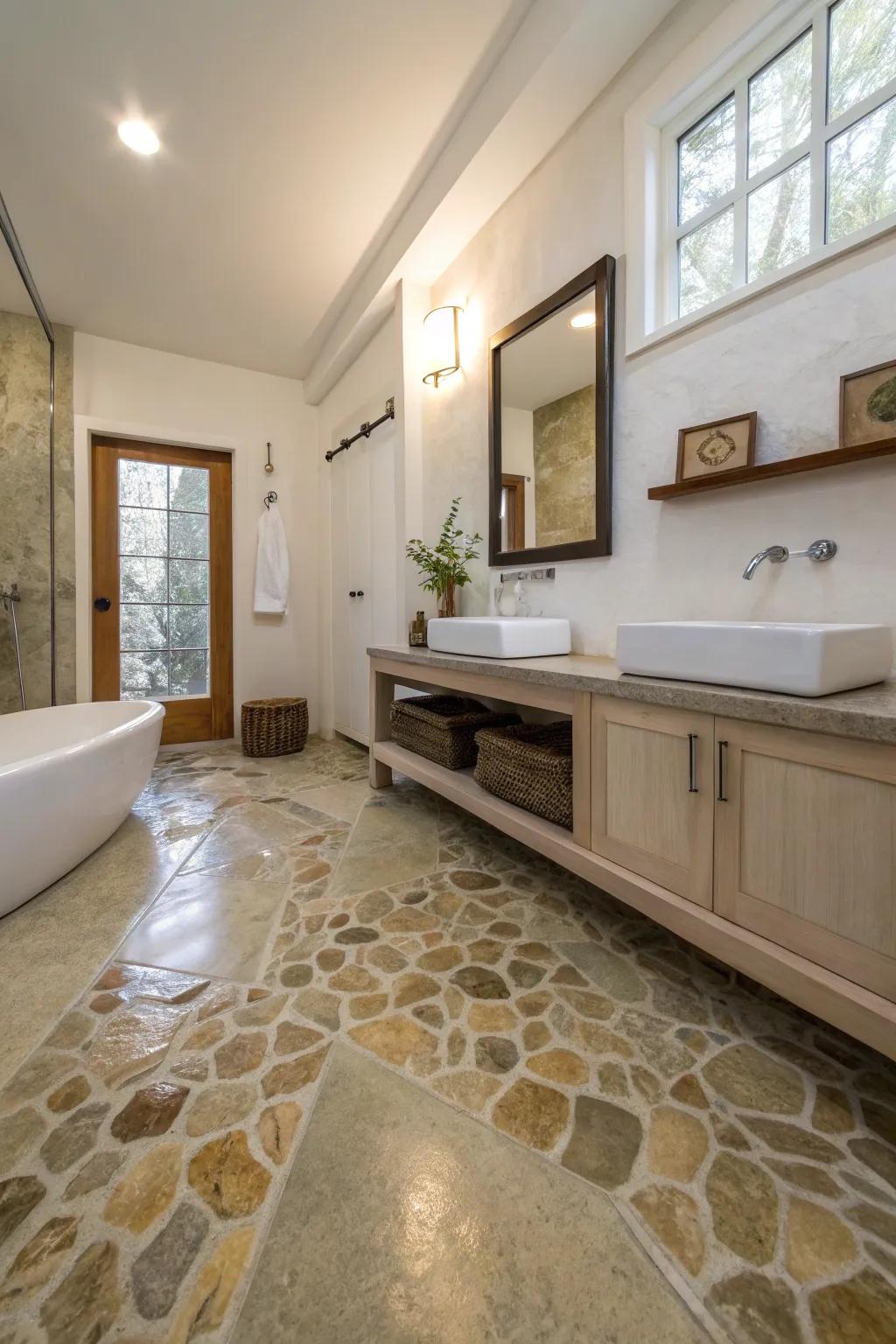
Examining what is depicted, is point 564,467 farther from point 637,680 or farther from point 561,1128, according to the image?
point 561,1128

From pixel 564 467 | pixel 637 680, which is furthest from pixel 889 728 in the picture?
pixel 564 467

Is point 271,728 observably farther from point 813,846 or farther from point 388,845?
point 813,846

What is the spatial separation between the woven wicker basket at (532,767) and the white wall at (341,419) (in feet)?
4.04

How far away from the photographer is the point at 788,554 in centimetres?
133

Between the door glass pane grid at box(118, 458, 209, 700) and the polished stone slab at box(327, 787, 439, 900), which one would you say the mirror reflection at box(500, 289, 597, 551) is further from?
the door glass pane grid at box(118, 458, 209, 700)

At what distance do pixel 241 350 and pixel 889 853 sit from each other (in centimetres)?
410

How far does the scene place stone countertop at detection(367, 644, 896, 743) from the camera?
0.88 metres

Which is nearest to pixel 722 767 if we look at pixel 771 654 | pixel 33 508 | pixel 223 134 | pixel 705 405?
pixel 771 654

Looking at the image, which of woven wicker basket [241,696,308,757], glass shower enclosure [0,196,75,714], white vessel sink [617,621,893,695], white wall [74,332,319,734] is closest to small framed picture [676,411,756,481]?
white vessel sink [617,621,893,695]

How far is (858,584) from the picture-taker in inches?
48.9

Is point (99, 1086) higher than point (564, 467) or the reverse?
the reverse

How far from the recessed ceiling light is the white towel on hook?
196cm

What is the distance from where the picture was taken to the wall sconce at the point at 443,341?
98.9 inches

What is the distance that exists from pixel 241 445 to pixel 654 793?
363cm
